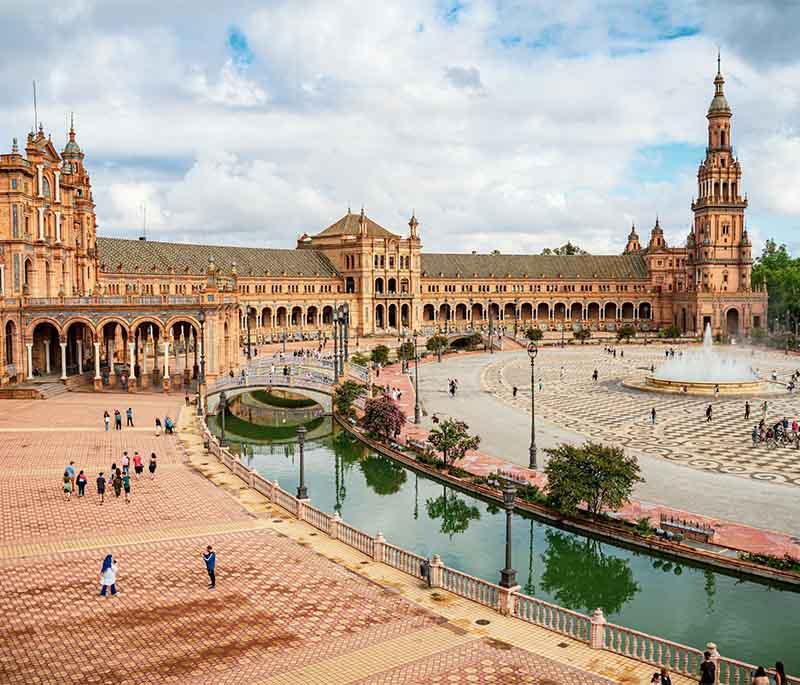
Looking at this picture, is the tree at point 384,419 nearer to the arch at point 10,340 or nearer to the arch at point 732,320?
the arch at point 10,340

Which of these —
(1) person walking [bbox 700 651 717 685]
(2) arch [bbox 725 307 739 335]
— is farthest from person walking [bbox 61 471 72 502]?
(2) arch [bbox 725 307 739 335]

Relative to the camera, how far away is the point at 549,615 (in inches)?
851

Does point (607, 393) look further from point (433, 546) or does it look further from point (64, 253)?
point (64, 253)

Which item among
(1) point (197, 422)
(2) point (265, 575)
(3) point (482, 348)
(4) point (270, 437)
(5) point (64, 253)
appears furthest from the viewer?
(3) point (482, 348)

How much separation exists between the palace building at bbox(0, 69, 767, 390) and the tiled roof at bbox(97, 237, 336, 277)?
22cm

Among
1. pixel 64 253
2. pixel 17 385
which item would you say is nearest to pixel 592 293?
pixel 64 253

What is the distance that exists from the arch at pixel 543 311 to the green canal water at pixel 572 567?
102628 mm

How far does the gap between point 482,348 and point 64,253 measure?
56416 millimetres

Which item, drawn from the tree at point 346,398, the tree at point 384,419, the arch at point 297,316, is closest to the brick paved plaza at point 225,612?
the tree at point 384,419

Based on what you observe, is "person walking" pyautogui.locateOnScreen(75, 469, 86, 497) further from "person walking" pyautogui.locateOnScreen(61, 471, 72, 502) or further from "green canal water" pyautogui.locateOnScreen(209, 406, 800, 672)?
"green canal water" pyautogui.locateOnScreen(209, 406, 800, 672)

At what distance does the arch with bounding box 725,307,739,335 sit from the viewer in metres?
130

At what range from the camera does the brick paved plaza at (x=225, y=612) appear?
59.2ft

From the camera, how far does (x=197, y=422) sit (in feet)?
161

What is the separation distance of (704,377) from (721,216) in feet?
233
